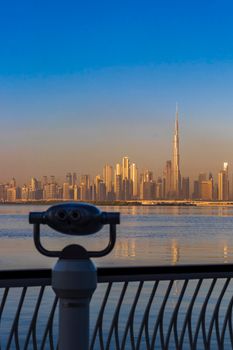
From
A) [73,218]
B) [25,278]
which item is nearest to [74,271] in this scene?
[73,218]

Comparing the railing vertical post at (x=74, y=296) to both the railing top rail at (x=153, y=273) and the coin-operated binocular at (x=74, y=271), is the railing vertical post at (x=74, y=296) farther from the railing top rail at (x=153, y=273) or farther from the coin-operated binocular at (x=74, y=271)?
the railing top rail at (x=153, y=273)

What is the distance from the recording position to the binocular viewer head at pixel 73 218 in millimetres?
2861

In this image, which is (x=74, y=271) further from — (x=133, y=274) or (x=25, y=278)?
(x=133, y=274)

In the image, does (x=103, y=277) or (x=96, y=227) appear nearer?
(x=96, y=227)

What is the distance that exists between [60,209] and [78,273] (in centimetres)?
26

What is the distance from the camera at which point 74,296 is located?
282 centimetres

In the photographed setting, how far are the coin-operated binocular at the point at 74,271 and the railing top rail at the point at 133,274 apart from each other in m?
1.00

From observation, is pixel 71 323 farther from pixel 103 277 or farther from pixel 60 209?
pixel 103 277

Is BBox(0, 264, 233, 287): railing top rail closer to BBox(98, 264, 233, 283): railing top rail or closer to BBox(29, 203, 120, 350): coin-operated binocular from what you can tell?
BBox(98, 264, 233, 283): railing top rail

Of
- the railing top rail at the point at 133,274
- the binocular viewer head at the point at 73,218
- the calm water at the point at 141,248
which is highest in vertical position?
the binocular viewer head at the point at 73,218

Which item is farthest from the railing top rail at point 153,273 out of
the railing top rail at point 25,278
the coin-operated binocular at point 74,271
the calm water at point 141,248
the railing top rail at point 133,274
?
the calm water at point 141,248

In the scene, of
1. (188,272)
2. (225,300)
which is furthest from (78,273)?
(225,300)

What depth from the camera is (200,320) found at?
184 inches

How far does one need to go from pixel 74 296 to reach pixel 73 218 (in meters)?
0.29
